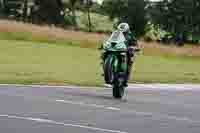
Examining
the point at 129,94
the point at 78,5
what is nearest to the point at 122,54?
the point at 129,94

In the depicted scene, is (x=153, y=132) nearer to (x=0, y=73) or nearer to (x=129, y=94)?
(x=129, y=94)

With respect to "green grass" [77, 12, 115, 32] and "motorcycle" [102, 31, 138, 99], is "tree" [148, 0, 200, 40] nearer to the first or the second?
"green grass" [77, 12, 115, 32]

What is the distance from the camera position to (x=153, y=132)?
11.1 m

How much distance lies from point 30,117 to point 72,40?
39631 mm

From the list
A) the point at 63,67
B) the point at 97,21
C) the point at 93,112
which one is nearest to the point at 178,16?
the point at 97,21

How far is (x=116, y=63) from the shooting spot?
55.9 ft

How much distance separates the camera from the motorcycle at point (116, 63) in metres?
17.0

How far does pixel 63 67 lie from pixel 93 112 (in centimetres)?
1770

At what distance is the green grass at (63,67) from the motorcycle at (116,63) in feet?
16.1

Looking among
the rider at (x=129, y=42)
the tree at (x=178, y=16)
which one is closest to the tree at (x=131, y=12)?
the tree at (x=178, y=16)

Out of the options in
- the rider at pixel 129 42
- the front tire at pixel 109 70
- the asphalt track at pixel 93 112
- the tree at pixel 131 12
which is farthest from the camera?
the tree at pixel 131 12

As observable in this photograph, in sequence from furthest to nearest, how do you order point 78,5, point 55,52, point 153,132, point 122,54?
point 78,5
point 55,52
point 122,54
point 153,132

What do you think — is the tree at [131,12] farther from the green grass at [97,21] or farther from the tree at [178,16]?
the tree at [178,16]

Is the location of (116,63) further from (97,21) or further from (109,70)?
(97,21)
